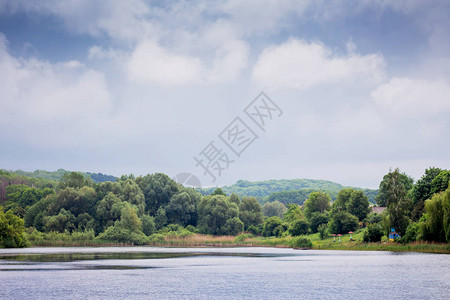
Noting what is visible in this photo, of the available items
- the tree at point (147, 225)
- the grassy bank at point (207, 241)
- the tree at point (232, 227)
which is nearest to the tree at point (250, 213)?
the tree at point (232, 227)

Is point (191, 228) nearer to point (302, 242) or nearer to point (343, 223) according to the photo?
point (302, 242)

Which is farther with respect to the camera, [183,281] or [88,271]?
[88,271]

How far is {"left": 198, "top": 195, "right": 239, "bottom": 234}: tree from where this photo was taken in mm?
130000

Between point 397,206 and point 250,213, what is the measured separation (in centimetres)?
7024

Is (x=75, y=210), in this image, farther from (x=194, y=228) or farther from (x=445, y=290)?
(x=445, y=290)

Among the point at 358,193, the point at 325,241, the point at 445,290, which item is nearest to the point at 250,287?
the point at 445,290

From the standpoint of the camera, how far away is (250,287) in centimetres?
3456

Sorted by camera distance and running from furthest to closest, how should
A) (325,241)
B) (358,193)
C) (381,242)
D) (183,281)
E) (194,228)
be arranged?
1. (194,228)
2. (358,193)
3. (325,241)
4. (381,242)
5. (183,281)

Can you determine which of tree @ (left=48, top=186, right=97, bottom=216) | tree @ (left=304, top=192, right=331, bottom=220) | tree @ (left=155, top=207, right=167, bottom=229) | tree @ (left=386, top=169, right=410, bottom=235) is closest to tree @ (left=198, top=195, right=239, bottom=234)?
tree @ (left=155, top=207, right=167, bottom=229)

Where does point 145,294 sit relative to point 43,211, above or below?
below

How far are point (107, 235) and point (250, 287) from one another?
76802mm

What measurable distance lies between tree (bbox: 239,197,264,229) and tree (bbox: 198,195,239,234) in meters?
7.46

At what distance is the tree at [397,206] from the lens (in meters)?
72.6

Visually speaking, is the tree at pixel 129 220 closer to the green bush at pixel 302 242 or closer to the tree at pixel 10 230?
the tree at pixel 10 230
